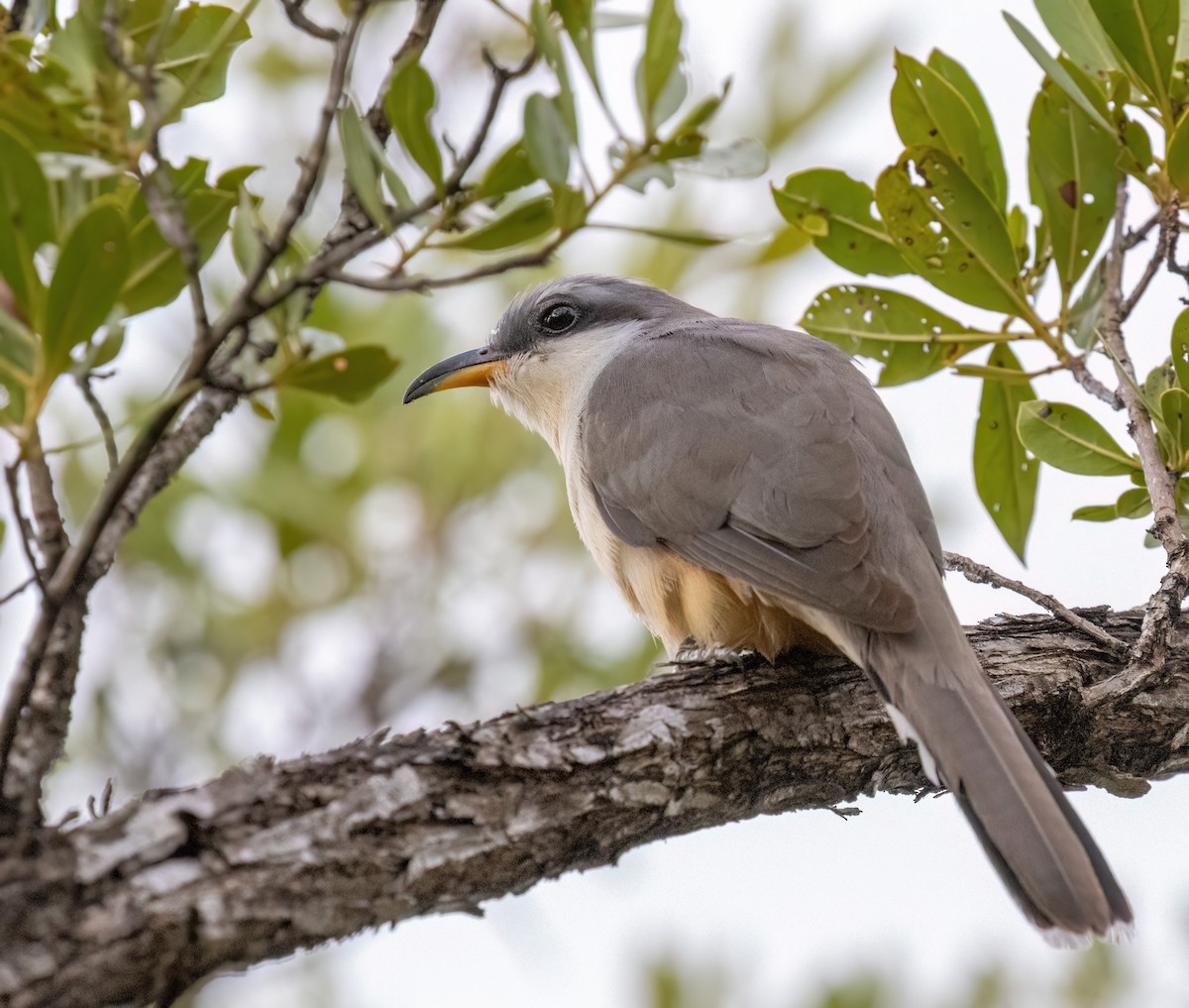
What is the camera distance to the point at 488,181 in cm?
233


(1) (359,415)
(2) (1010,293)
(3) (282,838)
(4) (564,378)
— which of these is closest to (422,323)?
(1) (359,415)

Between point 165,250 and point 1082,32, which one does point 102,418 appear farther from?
point 1082,32

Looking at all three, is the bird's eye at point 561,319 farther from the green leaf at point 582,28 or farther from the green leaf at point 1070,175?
the green leaf at point 582,28

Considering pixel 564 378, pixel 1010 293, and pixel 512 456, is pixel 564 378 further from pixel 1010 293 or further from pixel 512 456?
pixel 1010 293

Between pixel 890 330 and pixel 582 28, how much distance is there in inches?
80.2

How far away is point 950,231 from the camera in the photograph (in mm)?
3785

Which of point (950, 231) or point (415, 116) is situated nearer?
point (415, 116)

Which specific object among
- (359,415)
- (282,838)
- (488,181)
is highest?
(359,415)

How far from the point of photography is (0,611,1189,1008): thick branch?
2.21m

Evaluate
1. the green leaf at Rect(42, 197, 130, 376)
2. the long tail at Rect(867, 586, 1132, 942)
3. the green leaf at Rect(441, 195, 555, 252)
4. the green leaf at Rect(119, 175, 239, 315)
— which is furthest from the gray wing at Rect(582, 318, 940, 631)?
the green leaf at Rect(42, 197, 130, 376)

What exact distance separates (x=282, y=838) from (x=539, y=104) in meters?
1.43

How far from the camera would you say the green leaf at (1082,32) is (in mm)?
3598

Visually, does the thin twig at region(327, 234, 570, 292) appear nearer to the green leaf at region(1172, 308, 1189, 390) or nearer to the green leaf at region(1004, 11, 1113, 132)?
the green leaf at region(1004, 11, 1113, 132)

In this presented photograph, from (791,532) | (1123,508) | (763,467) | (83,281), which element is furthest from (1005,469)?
(83,281)
